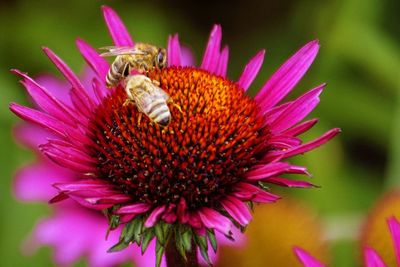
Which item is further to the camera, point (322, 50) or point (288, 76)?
point (322, 50)

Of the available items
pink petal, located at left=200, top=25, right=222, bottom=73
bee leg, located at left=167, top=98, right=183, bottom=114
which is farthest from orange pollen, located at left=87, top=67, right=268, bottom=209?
pink petal, located at left=200, top=25, right=222, bottom=73

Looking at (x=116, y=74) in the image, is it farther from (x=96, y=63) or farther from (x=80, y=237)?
(x=80, y=237)

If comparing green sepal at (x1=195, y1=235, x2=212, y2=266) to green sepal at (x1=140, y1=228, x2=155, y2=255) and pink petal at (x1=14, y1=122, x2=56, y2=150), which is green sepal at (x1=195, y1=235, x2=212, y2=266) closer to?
green sepal at (x1=140, y1=228, x2=155, y2=255)

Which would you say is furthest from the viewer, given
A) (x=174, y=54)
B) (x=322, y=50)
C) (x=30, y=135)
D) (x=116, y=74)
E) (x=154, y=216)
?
(x=322, y=50)

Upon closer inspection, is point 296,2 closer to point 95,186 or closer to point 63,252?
point 63,252

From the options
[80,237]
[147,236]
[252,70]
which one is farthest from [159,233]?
[80,237]

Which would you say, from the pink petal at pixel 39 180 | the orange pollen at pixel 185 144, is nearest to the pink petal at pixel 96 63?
the orange pollen at pixel 185 144
